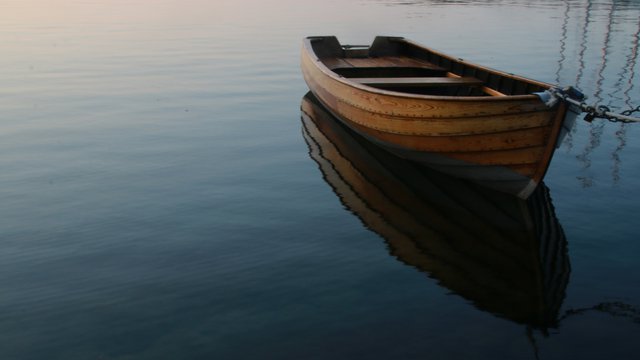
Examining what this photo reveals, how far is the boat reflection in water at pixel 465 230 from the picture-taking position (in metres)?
7.42

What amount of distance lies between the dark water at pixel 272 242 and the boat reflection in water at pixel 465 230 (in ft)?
0.12

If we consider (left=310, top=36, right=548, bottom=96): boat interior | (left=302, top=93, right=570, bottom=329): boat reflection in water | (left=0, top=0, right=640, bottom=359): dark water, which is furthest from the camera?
(left=310, top=36, right=548, bottom=96): boat interior

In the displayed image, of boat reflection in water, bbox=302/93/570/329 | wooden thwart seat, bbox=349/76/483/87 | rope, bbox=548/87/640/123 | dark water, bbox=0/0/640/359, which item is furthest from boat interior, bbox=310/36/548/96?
boat reflection in water, bbox=302/93/570/329

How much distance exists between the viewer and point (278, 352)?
6.14 m

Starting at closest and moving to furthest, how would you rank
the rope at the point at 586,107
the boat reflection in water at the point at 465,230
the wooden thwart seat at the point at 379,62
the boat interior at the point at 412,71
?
the boat reflection in water at the point at 465,230
the rope at the point at 586,107
the boat interior at the point at 412,71
the wooden thwart seat at the point at 379,62

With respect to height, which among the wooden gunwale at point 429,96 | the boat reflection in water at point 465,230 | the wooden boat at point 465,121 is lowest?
the boat reflection in water at point 465,230

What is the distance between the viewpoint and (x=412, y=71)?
16312 mm

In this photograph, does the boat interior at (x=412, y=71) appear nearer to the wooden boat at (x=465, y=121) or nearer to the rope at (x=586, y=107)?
the wooden boat at (x=465, y=121)

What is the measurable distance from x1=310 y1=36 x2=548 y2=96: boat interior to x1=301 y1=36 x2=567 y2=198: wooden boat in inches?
1.2

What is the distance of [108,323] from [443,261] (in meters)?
4.55

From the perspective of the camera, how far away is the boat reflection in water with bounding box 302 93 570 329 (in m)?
7.42

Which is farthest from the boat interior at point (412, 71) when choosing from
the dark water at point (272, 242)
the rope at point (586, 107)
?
the dark water at point (272, 242)

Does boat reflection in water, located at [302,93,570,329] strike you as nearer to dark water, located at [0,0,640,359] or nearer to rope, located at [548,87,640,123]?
dark water, located at [0,0,640,359]

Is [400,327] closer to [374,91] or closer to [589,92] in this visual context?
[374,91]
